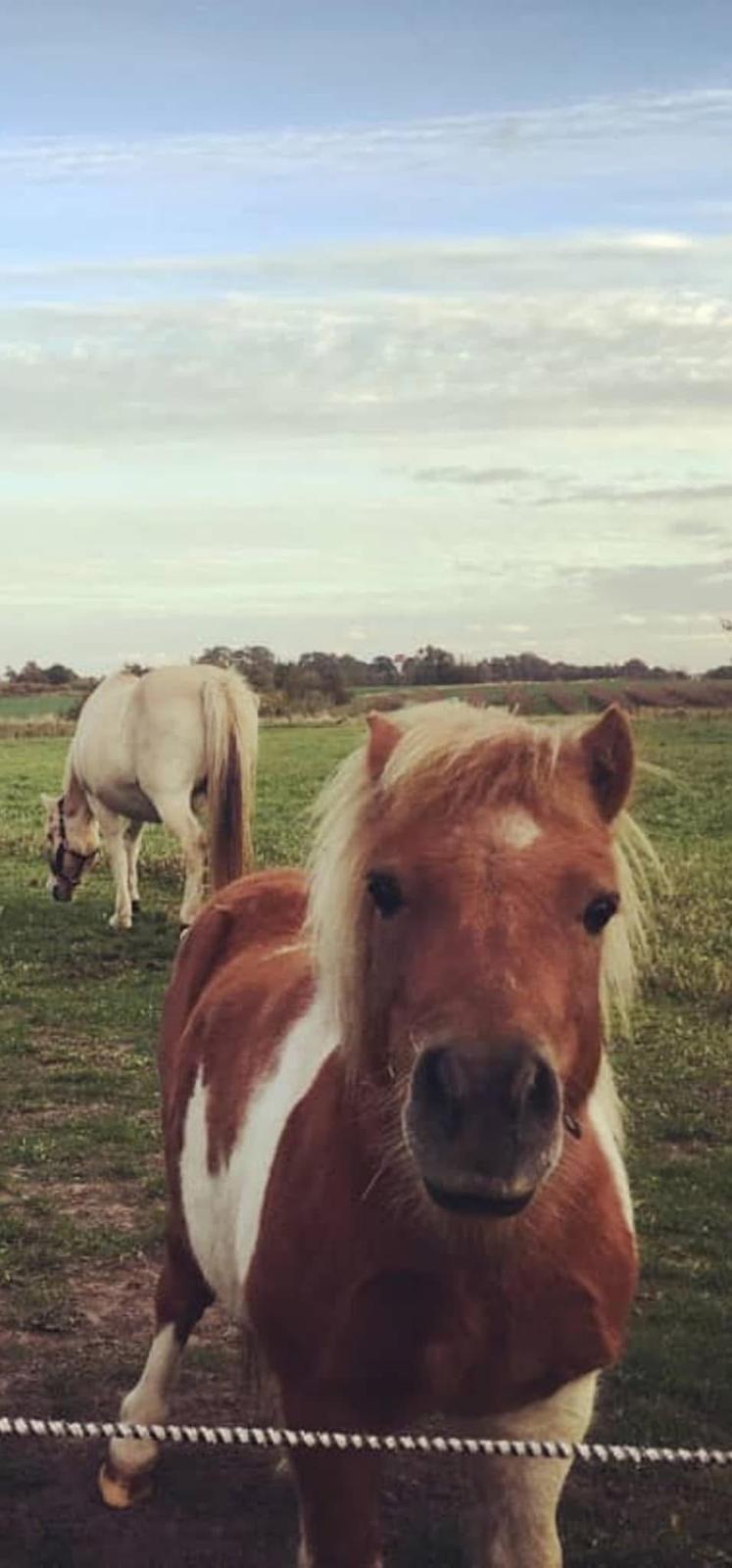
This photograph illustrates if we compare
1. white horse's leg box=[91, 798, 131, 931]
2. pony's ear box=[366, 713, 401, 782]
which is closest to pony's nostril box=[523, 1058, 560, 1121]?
pony's ear box=[366, 713, 401, 782]

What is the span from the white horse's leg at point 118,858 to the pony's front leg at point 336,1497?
1090 cm

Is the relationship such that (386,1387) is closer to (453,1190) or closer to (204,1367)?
(453,1190)

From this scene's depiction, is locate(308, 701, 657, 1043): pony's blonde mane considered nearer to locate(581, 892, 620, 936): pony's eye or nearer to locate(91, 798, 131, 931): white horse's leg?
locate(581, 892, 620, 936): pony's eye

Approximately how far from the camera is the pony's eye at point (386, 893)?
2785mm

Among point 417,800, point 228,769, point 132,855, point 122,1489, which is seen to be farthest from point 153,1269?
point 132,855

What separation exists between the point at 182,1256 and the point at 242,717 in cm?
935

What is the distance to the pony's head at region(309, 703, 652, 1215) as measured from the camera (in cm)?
247

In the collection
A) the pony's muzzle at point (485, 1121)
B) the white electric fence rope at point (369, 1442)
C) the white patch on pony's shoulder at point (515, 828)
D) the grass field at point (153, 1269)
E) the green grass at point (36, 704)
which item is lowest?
the grass field at point (153, 1269)

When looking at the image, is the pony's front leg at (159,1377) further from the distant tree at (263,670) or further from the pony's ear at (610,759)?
the distant tree at (263,670)

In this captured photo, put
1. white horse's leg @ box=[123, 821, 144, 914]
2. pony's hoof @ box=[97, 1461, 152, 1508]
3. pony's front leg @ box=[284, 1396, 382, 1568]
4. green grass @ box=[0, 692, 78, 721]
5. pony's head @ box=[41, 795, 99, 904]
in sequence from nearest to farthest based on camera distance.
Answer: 1. pony's front leg @ box=[284, 1396, 382, 1568]
2. pony's hoof @ box=[97, 1461, 152, 1508]
3. white horse's leg @ box=[123, 821, 144, 914]
4. pony's head @ box=[41, 795, 99, 904]
5. green grass @ box=[0, 692, 78, 721]

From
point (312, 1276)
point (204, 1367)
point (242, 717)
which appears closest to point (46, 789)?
point (242, 717)

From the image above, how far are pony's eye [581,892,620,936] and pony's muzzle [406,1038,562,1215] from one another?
381 millimetres

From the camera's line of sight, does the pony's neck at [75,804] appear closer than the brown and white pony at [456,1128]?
No

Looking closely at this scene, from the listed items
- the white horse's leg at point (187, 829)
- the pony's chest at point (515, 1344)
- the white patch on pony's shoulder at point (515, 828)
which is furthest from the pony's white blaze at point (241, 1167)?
the white horse's leg at point (187, 829)
